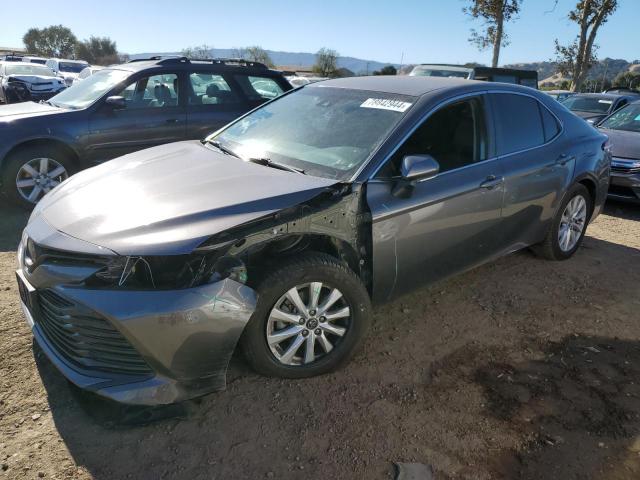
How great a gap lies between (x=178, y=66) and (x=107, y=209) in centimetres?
433

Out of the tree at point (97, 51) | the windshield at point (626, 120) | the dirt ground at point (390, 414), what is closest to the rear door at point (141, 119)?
the dirt ground at point (390, 414)

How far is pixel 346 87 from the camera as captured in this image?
388cm

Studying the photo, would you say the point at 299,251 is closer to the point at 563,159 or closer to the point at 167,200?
the point at 167,200

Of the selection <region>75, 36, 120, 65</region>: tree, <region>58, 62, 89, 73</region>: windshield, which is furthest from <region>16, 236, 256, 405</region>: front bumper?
<region>75, 36, 120, 65</region>: tree

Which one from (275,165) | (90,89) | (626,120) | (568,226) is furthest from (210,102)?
(626,120)

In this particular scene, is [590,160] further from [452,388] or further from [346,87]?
[452,388]

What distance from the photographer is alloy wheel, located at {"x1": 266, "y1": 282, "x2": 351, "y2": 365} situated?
276 cm

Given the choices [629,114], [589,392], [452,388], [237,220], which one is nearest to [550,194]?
[589,392]

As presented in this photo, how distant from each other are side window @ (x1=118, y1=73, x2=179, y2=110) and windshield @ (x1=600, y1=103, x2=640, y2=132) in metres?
6.69

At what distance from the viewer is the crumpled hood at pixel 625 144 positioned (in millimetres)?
6895

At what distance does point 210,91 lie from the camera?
6.76 meters

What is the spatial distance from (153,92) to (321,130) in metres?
3.70

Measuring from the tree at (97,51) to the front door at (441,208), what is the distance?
6319 centimetres

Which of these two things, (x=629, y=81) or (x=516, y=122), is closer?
(x=516, y=122)
